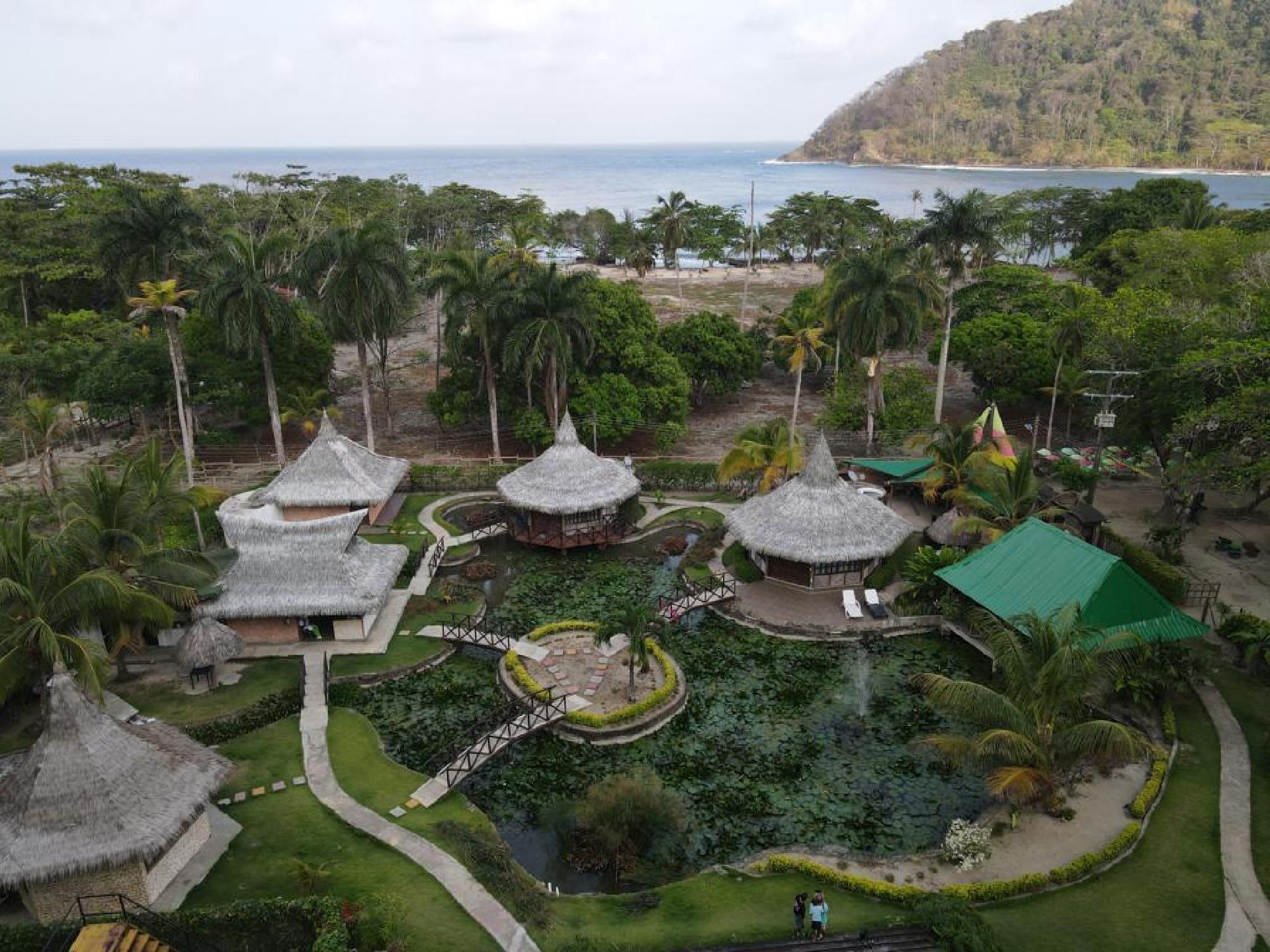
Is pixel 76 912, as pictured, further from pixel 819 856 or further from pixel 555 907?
pixel 819 856

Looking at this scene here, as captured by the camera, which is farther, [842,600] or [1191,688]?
[842,600]

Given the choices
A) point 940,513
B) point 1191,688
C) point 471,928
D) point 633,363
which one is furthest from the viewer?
point 633,363

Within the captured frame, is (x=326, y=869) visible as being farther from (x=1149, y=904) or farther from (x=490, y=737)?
(x=1149, y=904)

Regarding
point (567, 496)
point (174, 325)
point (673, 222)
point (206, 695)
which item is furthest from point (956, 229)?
point (673, 222)

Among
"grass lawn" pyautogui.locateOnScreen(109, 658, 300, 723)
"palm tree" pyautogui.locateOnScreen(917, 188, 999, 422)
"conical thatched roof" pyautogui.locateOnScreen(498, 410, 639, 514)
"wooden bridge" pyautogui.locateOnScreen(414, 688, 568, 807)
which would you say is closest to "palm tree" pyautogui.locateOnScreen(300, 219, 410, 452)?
"conical thatched roof" pyautogui.locateOnScreen(498, 410, 639, 514)

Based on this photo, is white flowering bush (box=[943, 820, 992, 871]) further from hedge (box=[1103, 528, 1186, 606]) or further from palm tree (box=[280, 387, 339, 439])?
palm tree (box=[280, 387, 339, 439])

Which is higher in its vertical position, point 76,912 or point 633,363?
point 633,363

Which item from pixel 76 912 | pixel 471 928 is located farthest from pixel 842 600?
pixel 76 912
